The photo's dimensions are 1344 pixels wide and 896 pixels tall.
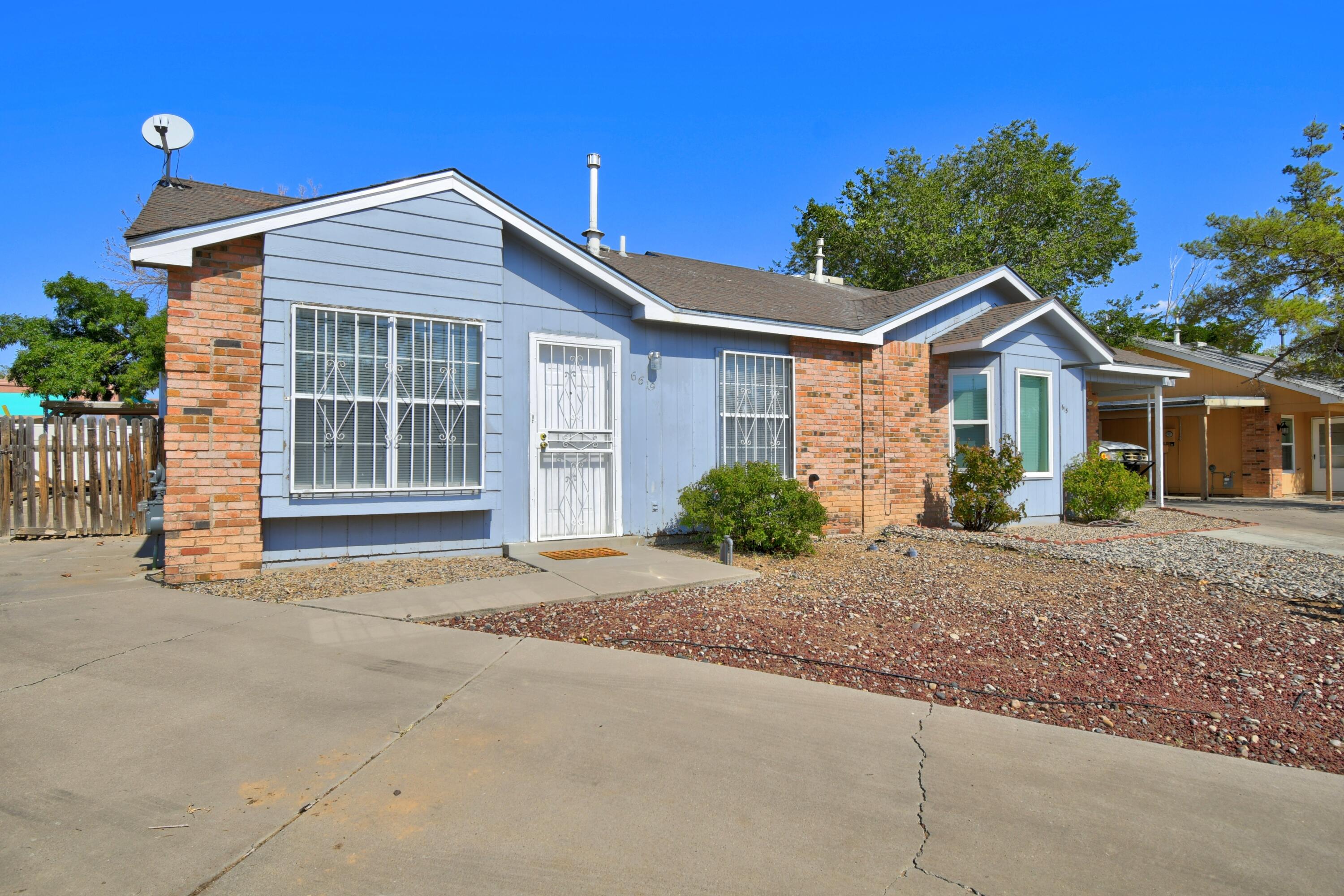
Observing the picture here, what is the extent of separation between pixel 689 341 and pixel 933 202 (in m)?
20.2

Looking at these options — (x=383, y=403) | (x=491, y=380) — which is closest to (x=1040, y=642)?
(x=491, y=380)

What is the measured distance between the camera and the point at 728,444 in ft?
32.7

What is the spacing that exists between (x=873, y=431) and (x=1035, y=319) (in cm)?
350

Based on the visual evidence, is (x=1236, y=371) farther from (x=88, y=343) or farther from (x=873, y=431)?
(x=88, y=343)

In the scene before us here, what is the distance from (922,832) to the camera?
2859 millimetres

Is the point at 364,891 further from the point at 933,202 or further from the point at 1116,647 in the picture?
the point at 933,202

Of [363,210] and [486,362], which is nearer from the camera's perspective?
[363,210]

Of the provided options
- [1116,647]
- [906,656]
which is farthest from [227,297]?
[1116,647]

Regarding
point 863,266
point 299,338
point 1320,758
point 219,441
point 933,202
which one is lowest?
point 1320,758

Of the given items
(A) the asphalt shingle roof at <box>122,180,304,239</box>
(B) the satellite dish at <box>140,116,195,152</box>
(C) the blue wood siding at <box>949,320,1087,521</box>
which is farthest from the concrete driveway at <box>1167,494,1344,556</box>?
(B) the satellite dish at <box>140,116,195,152</box>

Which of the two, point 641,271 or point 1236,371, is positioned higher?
point 641,271

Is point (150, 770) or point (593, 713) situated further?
point (593, 713)

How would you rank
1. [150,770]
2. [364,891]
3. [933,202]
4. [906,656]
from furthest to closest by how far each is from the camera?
[933,202] → [906,656] → [150,770] → [364,891]

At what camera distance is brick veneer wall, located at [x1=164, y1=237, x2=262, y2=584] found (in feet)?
21.6
